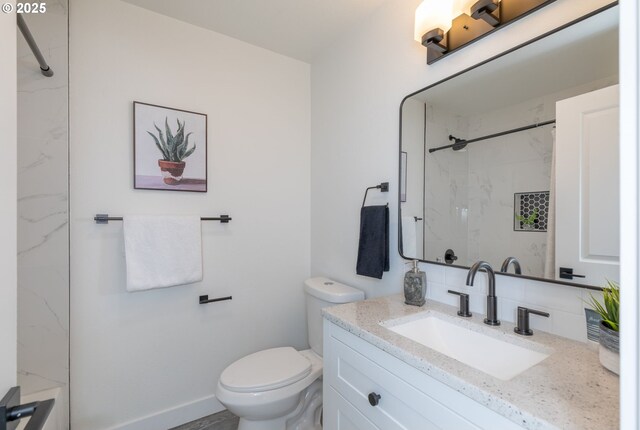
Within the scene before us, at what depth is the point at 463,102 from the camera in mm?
1294

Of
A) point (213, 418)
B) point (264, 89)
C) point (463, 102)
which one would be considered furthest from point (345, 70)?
point (213, 418)

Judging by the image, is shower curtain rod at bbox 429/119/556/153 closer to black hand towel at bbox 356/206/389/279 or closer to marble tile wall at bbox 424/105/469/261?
marble tile wall at bbox 424/105/469/261

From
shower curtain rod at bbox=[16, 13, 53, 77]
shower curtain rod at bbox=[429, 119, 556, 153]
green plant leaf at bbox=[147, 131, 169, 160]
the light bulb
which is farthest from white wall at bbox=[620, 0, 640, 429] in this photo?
green plant leaf at bbox=[147, 131, 169, 160]

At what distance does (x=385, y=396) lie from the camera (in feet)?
3.14

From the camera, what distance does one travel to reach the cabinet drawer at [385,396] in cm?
80

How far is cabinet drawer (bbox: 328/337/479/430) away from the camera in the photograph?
0.80m

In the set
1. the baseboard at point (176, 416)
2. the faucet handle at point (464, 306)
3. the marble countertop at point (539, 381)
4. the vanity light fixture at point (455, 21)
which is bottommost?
the baseboard at point (176, 416)

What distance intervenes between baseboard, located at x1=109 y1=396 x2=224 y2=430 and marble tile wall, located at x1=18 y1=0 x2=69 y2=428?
0.34m

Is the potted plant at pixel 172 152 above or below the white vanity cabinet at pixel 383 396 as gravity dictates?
above

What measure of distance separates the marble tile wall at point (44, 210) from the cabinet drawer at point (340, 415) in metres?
1.29

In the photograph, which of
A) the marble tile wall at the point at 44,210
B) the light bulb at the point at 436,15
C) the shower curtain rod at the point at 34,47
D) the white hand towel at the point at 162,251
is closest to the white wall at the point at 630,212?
the light bulb at the point at 436,15

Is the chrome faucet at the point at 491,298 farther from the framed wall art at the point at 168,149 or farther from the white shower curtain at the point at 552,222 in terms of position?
the framed wall art at the point at 168,149

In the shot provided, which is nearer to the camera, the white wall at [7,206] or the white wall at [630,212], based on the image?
the white wall at [630,212]

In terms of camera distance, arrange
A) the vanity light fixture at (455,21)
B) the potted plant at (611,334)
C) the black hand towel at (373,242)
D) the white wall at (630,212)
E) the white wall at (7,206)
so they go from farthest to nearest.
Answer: the black hand towel at (373,242) < the vanity light fixture at (455,21) < the potted plant at (611,334) < the white wall at (7,206) < the white wall at (630,212)
